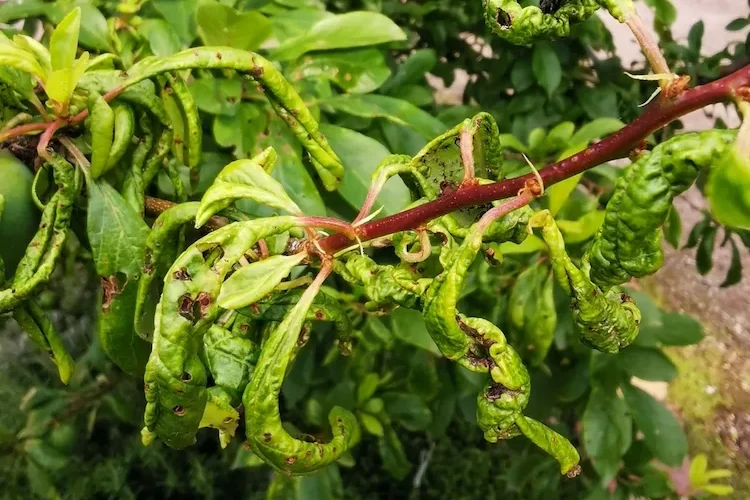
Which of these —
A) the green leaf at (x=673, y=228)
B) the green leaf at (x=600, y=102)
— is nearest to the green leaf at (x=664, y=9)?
the green leaf at (x=600, y=102)

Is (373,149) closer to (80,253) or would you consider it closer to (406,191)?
(406,191)

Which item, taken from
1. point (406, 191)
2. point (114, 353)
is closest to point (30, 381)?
point (114, 353)

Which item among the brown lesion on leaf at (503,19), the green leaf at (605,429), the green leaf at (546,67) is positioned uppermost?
the brown lesion on leaf at (503,19)

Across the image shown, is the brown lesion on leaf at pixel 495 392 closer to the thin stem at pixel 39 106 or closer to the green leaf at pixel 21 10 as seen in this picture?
the thin stem at pixel 39 106

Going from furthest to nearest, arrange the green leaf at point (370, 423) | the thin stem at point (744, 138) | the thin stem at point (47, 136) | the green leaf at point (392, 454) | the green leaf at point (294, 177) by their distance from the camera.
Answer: the green leaf at point (392, 454)
the green leaf at point (370, 423)
the green leaf at point (294, 177)
the thin stem at point (47, 136)
the thin stem at point (744, 138)

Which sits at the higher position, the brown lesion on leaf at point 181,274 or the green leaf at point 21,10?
the green leaf at point 21,10

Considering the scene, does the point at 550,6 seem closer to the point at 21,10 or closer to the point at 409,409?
the point at 21,10

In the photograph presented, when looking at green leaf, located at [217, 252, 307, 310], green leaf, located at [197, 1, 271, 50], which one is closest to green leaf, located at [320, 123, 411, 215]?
green leaf, located at [197, 1, 271, 50]

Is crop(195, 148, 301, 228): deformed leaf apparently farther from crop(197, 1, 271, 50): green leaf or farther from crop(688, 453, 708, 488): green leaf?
crop(688, 453, 708, 488): green leaf
